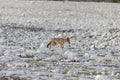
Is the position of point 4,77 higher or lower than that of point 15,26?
higher

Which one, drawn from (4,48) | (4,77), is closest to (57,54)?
(4,48)

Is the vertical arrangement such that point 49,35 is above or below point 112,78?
below

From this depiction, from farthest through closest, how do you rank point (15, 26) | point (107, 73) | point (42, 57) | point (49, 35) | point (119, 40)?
point (15, 26)
point (49, 35)
point (119, 40)
point (42, 57)
point (107, 73)

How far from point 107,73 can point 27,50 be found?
392cm

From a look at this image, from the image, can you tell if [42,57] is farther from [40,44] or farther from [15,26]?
[15,26]

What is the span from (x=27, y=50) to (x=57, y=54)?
3.54ft

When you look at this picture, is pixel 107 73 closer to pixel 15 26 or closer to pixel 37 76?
pixel 37 76

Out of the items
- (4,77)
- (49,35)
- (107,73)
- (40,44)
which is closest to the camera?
(4,77)

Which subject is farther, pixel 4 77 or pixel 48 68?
pixel 48 68

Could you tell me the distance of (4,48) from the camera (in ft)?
42.4

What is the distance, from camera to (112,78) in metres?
8.66

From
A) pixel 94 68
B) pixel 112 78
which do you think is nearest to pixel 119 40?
pixel 94 68

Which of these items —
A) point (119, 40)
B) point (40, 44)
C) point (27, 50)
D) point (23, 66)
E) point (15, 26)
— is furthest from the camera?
point (15, 26)

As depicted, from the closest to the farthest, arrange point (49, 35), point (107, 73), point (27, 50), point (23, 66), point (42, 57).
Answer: point (107, 73), point (23, 66), point (42, 57), point (27, 50), point (49, 35)
